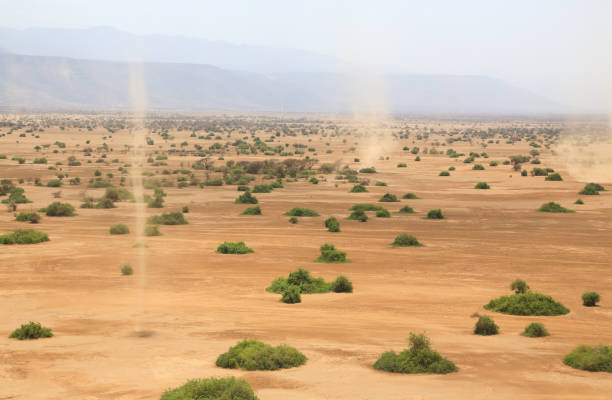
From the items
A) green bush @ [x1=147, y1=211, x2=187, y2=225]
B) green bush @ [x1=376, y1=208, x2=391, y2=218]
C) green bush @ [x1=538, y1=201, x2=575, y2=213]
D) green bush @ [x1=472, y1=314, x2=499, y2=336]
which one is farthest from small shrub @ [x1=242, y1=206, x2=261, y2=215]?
green bush @ [x1=472, y1=314, x2=499, y2=336]

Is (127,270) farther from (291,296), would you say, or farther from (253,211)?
(253,211)

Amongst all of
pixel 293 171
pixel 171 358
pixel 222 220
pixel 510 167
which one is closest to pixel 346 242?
pixel 222 220

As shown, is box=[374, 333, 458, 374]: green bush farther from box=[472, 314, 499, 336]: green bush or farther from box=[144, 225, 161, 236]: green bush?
box=[144, 225, 161, 236]: green bush

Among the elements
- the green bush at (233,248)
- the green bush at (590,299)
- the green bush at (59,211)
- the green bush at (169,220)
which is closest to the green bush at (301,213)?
the green bush at (169,220)

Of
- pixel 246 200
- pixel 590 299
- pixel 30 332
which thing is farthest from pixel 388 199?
pixel 30 332

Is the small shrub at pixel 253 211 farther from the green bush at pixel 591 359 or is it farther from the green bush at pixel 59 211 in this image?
the green bush at pixel 591 359

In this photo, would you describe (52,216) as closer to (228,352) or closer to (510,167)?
(228,352)
